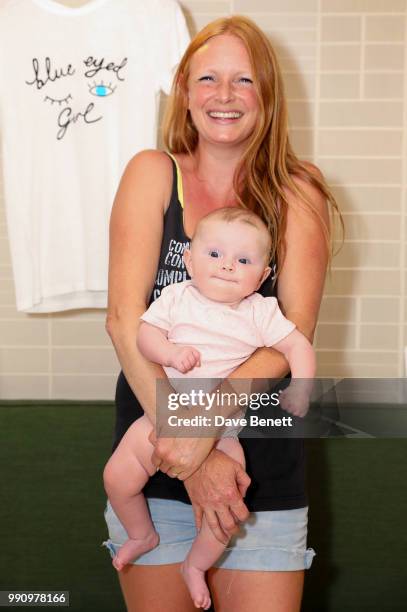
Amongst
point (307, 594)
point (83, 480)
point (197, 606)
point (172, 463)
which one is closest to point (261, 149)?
point (172, 463)

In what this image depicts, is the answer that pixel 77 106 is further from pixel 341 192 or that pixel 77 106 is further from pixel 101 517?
pixel 101 517

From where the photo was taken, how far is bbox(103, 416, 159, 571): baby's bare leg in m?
1.18

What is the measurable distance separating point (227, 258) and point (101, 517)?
87 cm

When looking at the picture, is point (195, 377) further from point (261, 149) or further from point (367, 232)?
point (367, 232)

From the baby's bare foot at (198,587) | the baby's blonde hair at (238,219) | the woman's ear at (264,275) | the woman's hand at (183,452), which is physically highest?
the baby's blonde hair at (238,219)

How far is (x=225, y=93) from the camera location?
119 cm

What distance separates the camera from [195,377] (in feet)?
3.70

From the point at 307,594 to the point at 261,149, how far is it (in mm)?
995

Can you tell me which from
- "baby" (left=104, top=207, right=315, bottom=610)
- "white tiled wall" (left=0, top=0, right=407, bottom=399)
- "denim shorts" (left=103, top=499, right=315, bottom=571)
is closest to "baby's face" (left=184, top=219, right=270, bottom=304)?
"baby" (left=104, top=207, right=315, bottom=610)

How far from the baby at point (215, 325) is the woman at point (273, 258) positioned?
3 cm

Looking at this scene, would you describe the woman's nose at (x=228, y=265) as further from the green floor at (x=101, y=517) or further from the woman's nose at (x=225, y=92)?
the green floor at (x=101, y=517)

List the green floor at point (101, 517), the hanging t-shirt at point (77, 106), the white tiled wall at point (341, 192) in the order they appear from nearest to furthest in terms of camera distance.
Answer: the green floor at point (101, 517) → the hanging t-shirt at point (77, 106) → the white tiled wall at point (341, 192)

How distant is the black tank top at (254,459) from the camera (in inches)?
46.8

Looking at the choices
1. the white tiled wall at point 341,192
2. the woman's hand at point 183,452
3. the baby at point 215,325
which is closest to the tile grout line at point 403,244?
the white tiled wall at point 341,192
